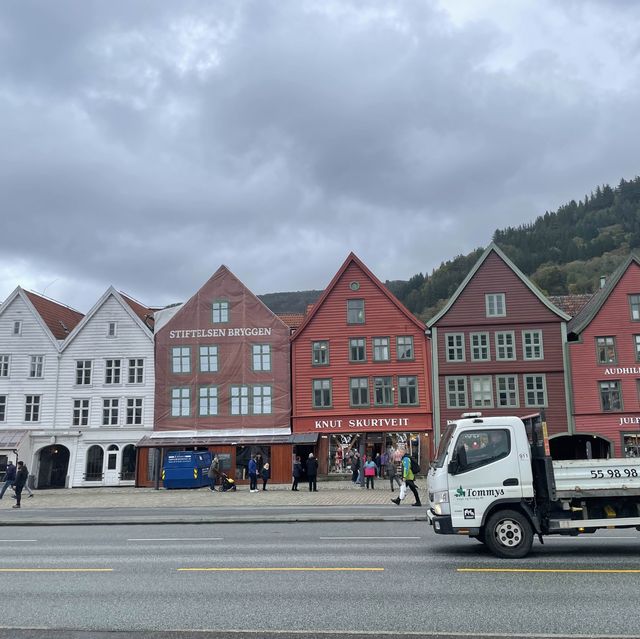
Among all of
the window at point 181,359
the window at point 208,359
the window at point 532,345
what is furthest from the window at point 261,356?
the window at point 532,345

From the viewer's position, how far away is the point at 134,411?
4272cm

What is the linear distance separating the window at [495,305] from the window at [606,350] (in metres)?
5.77

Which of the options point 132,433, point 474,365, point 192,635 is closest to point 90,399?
point 132,433

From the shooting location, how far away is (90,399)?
4294 cm

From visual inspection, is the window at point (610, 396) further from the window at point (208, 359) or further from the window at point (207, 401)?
the window at point (208, 359)

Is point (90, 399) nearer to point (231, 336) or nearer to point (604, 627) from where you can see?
point (231, 336)

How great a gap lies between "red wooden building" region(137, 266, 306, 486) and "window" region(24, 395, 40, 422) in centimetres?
770

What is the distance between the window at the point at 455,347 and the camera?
4106 centimetres

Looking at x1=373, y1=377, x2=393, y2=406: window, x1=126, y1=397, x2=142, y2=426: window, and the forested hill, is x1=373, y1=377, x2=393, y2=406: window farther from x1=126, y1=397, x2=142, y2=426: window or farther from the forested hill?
the forested hill

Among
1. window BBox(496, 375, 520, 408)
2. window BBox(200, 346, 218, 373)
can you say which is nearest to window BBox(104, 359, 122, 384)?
window BBox(200, 346, 218, 373)

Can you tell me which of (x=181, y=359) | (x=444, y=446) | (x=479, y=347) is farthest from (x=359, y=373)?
(x=444, y=446)

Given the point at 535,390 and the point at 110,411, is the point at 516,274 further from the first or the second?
the point at 110,411

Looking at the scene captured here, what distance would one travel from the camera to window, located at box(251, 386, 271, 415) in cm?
4194

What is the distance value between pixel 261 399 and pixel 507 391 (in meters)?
15.1
